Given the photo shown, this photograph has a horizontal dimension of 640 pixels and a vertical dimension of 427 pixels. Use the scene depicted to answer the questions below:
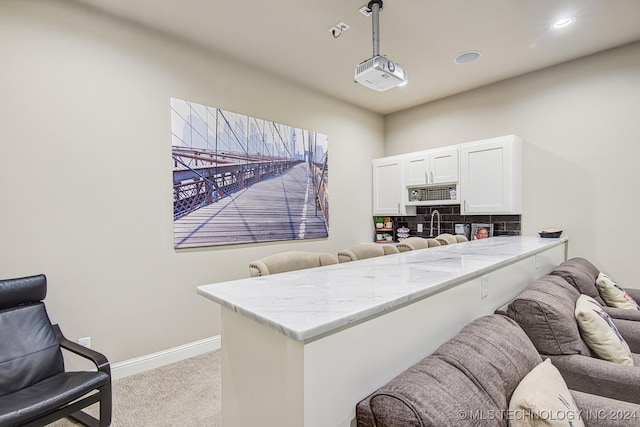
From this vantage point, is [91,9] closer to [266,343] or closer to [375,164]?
[266,343]

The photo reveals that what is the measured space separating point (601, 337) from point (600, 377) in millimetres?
353

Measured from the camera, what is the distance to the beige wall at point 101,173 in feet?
7.07

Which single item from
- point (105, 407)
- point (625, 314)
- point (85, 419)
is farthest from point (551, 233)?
point (85, 419)

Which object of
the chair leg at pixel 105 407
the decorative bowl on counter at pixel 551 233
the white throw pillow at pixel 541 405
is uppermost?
the decorative bowl on counter at pixel 551 233

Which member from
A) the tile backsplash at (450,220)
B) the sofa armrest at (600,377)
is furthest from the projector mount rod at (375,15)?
the tile backsplash at (450,220)

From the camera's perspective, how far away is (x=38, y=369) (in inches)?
73.8

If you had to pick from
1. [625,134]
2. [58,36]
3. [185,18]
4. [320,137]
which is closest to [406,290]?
[185,18]

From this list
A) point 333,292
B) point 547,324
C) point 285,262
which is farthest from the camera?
point 285,262

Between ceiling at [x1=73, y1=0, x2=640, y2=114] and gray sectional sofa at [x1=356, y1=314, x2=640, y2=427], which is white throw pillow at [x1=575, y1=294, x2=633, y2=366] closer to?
gray sectional sofa at [x1=356, y1=314, x2=640, y2=427]

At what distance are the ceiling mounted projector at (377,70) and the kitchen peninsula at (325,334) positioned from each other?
162 cm

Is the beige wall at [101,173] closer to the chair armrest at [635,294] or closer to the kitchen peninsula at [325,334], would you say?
the kitchen peninsula at [325,334]

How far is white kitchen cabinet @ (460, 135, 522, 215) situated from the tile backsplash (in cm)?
29

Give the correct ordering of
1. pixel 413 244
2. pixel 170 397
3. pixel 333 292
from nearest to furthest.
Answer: pixel 333 292, pixel 170 397, pixel 413 244

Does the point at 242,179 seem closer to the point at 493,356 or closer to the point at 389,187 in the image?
the point at 389,187
